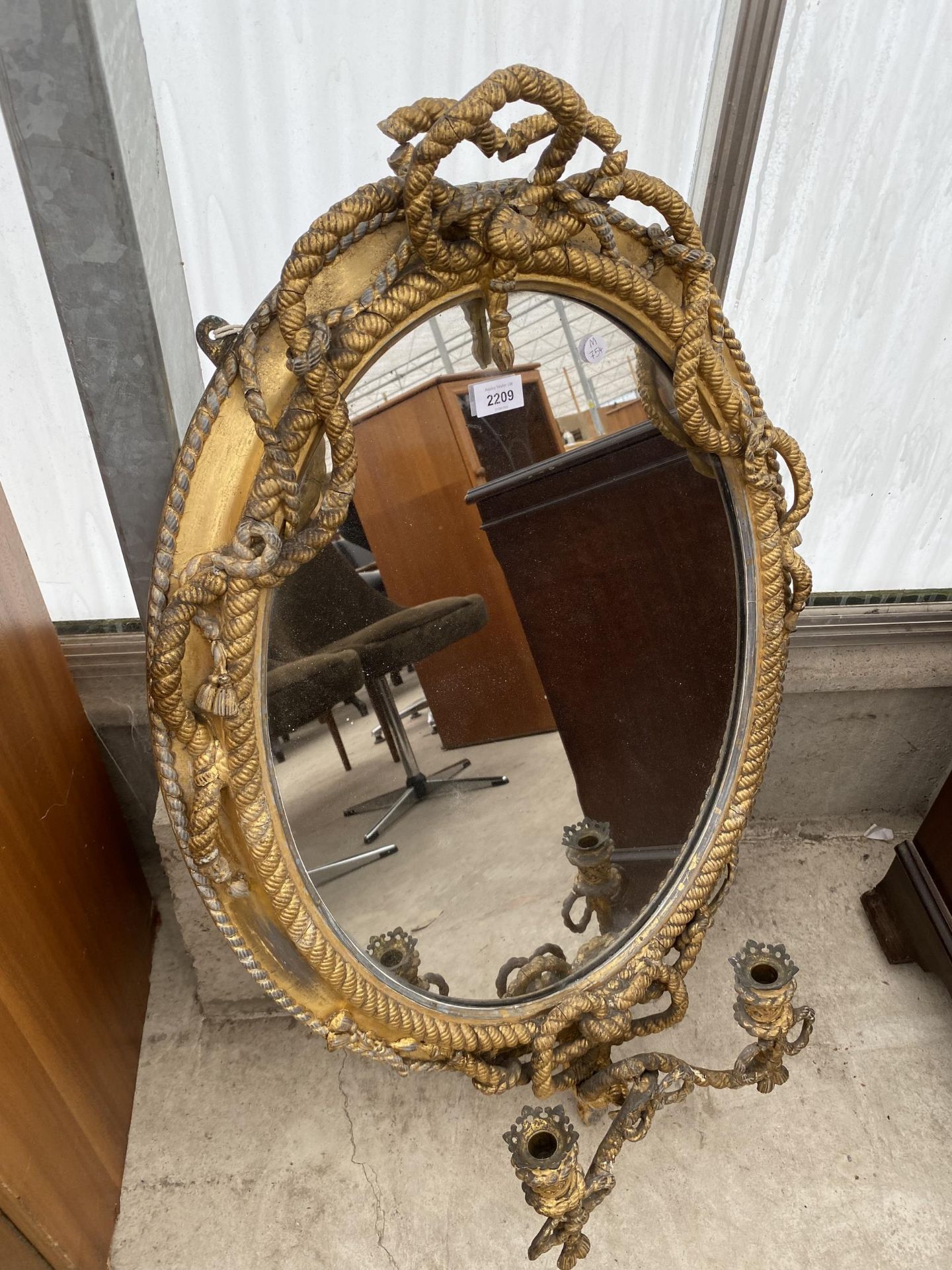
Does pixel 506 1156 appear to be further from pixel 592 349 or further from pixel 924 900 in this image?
pixel 592 349

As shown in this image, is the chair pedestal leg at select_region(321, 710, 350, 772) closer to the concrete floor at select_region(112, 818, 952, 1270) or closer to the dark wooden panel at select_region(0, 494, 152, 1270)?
the concrete floor at select_region(112, 818, 952, 1270)

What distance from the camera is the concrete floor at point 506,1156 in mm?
931

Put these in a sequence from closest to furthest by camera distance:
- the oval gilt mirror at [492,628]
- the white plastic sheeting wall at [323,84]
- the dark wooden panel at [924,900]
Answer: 1. the oval gilt mirror at [492,628]
2. the white plastic sheeting wall at [323,84]
3. the dark wooden panel at [924,900]

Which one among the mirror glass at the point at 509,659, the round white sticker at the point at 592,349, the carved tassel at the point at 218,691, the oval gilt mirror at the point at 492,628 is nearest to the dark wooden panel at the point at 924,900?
the oval gilt mirror at the point at 492,628

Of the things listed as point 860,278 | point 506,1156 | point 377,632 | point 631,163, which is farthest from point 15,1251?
point 860,278

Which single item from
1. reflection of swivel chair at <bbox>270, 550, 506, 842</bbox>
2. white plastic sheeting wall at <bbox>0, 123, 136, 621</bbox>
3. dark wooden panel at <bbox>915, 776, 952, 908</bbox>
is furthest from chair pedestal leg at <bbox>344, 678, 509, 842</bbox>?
dark wooden panel at <bbox>915, 776, 952, 908</bbox>

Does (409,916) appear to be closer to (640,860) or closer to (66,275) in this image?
(640,860)

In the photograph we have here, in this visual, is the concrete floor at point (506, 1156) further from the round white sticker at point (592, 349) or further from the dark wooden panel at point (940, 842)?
the round white sticker at point (592, 349)

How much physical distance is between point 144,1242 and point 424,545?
918mm

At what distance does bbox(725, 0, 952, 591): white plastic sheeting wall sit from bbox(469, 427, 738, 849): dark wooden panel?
19.5 inches

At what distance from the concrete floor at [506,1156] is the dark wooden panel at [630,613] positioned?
17 centimetres

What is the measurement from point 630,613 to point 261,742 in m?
0.45

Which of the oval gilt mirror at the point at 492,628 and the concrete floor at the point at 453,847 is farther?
the concrete floor at the point at 453,847

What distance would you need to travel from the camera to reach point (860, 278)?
1181mm
